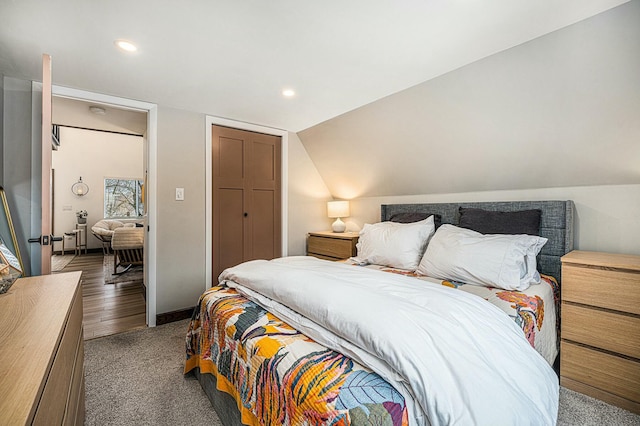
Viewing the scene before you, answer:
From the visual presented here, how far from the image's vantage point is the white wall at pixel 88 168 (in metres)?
6.89

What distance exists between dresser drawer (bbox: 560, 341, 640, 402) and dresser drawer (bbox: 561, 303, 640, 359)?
53 millimetres

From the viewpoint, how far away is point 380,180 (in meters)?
3.56

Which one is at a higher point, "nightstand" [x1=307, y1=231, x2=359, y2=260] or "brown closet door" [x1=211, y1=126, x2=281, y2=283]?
"brown closet door" [x1=211, y1=126, x2=281, y2=283]

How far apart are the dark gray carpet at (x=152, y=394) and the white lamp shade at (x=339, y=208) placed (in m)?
A: 2.33

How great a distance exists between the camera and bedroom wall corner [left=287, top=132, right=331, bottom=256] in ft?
12.8

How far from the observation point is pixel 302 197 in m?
4.01

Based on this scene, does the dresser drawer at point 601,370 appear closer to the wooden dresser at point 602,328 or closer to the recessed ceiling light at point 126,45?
the wooden dresser at point 602,328

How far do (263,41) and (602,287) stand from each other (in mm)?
2510

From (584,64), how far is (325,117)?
2.14m

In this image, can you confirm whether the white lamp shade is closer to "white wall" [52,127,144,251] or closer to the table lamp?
the table lamp

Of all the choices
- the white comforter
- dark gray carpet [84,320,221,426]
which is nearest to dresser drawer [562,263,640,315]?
the white comforter

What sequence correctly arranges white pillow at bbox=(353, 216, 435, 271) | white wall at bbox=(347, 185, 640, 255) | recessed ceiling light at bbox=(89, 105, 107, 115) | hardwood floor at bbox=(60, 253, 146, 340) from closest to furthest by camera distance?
1. white wall at bbox=(347, 185, 640, 255)
2. white pillow at bbox=(353, 216, 435, 271)
3. hardwood floor at bbox=(60, 253, 146, 340)
4. recessed ceiling light at bbox=(89, 105, 107, 115)

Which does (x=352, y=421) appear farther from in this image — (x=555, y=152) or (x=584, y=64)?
(x=555, y=152)

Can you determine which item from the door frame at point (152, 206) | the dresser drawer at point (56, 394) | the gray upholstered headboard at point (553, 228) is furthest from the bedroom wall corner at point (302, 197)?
the dresser drawer at point (56, 394)
